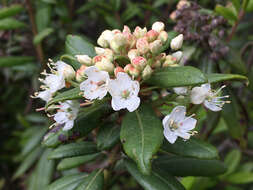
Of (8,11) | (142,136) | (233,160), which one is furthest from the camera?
(233,160)

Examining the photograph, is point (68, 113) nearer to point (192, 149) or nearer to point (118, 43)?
point (118, 43)

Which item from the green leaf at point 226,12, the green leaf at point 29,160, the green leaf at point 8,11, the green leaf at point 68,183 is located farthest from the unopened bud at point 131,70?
the green leaf at point 29,160

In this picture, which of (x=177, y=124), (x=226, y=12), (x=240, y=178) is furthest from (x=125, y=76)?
(x=240, y=178)

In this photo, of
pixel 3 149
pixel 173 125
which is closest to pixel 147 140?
pixel 173 125

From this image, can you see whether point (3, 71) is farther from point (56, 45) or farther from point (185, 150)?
point (185, 150)

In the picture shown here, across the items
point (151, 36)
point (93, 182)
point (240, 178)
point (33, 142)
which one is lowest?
point (240, 178)

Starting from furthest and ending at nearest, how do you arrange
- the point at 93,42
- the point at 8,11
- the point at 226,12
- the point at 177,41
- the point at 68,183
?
the point at 93,42
the point at 8,11
the point at 226,12
the point at 68,183
the point at 177,41
